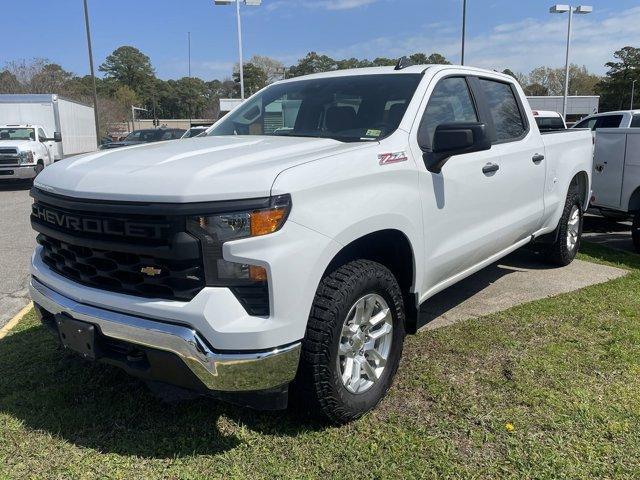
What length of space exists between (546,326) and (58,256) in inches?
137

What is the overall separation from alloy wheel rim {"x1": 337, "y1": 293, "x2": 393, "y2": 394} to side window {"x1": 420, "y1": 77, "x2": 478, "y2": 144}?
3.82 feet

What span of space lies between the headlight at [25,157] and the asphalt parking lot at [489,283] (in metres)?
7.39

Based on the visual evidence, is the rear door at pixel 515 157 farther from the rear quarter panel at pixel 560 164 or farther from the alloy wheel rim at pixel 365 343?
the alloy wheel rim at pixel 365 343

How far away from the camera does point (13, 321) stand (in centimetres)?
461

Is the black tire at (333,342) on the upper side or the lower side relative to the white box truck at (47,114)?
lower

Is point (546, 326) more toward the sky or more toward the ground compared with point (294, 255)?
more toward the ground

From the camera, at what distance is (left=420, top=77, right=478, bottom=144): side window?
141 inches

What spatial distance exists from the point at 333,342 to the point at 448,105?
2.01 m

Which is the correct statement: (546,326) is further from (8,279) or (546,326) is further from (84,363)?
(8,279)

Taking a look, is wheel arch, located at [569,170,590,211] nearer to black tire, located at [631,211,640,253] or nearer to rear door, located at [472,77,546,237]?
black tire, located at [631,211,640,253]

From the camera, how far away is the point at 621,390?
3277mm

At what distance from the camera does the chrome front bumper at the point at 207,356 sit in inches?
92.1

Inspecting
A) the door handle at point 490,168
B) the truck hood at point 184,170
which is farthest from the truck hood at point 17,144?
the door handle at point 490,168

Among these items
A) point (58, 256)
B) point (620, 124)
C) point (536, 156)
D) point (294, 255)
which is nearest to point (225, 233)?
point (294, 255)
